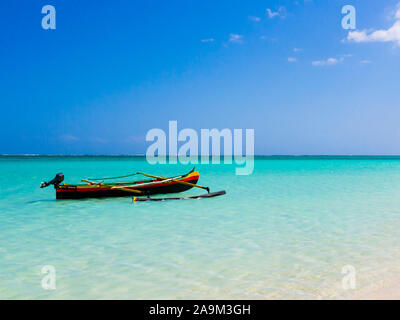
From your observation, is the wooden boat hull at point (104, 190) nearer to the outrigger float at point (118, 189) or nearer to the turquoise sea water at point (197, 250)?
the outrigger float at point (118, 189)

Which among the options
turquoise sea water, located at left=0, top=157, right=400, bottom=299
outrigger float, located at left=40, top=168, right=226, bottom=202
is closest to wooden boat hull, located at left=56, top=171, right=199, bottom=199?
outrigger float, located at left=40, top=168, right=226, bottom=202

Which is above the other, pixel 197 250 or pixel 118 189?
pixel 118 189

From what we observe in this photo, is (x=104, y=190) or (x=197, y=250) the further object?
(x=104, y=190)

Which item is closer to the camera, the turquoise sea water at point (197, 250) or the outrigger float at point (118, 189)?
the turquoise sea water at point (197, 250)

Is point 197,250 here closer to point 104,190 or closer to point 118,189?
point 118,189

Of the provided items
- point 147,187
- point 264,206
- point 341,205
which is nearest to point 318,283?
point 264,206

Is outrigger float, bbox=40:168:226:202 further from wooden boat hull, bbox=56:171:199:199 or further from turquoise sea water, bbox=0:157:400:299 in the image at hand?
turquoise sea water, bbox=0:157:400:299

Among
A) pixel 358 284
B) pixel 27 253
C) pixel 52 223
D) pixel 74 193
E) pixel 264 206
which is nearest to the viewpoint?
pixel 358 284

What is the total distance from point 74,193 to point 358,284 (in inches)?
373

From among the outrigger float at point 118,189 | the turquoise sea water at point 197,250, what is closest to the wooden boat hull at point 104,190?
the outrigger float at point 118,189

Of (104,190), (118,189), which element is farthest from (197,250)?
(104,190)
